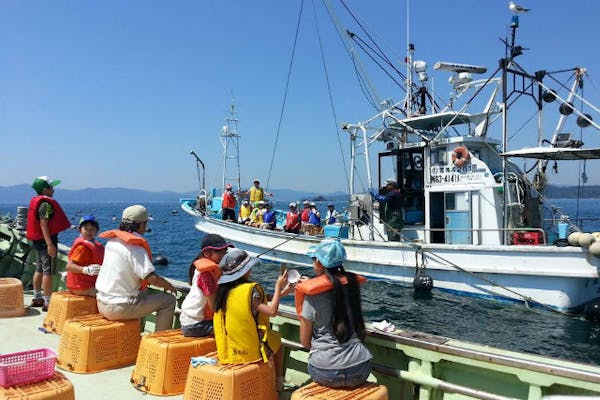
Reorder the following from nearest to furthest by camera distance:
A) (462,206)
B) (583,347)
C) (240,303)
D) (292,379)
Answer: (240,303) → (292,379) → (583,347) → (462,206)

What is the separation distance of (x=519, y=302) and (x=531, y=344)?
2329 millimetres

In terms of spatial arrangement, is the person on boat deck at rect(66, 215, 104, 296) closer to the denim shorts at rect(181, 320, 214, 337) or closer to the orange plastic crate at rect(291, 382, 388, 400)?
the denim shorts at rect(181, 320, 214, 337)

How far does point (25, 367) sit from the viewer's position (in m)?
3.16

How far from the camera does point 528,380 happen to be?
10.1 feet

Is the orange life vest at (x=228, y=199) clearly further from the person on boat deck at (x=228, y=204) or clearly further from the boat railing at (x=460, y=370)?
the boat railing at (x=460, y=370)

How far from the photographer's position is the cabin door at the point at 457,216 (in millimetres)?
11945

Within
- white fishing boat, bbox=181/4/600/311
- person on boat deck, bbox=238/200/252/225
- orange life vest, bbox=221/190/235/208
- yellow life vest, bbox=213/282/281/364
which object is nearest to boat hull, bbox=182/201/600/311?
white fishing boat, bbox=181/4/600/311

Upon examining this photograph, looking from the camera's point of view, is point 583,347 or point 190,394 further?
point 583,347

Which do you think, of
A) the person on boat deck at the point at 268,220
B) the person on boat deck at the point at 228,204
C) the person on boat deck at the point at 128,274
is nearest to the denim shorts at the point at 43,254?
the person on boat deck at the point at 128,274

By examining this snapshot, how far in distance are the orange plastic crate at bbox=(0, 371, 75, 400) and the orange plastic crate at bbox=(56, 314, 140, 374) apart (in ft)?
3.99

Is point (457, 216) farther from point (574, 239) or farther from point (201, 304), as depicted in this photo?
point (201, 304)

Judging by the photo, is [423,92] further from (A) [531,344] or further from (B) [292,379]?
(B) [292,379]

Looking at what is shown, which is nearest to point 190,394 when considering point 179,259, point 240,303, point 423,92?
point 240,303

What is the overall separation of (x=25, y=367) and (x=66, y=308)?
7.82 ft
